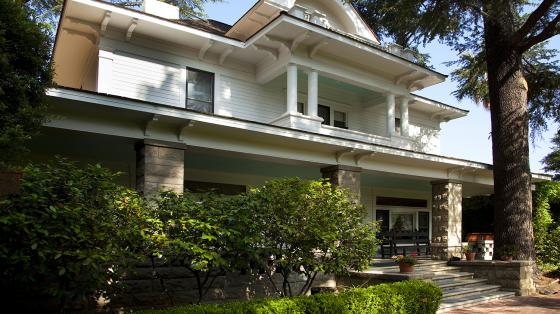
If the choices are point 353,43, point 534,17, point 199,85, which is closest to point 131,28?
point 199,85

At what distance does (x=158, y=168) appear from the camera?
9812mm

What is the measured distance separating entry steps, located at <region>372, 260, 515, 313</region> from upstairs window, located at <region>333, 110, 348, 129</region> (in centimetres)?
533

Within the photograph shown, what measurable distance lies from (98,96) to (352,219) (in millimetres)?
5564

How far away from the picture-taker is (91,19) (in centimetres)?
1271

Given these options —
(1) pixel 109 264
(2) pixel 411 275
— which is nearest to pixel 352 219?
(2) pixel 411 275

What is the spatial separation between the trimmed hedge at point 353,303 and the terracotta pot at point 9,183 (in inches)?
89.4

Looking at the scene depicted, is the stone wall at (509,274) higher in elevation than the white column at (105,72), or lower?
lower

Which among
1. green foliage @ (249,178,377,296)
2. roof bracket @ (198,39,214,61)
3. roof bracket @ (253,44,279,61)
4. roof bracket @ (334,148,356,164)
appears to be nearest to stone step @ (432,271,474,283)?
roof bracket @ (334,148,356,164)

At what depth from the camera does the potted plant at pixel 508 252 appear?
14.0m

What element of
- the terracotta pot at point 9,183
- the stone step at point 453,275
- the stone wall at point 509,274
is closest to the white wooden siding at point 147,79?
the terracotta pot at point 9,183

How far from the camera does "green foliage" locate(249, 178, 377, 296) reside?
838 cm

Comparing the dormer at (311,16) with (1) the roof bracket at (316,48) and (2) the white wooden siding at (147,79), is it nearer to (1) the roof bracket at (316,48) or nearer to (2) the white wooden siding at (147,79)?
(1) the roof bracket at (316,48)

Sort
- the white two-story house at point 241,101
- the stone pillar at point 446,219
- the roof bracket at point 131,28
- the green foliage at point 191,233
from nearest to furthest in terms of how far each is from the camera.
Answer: the green foliage at point 191,233
the white two-story house at point 241,101
the roof bracket at point 131,28
the stone pillar at point 446,219

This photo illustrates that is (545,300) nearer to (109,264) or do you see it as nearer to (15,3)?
(109,264)
